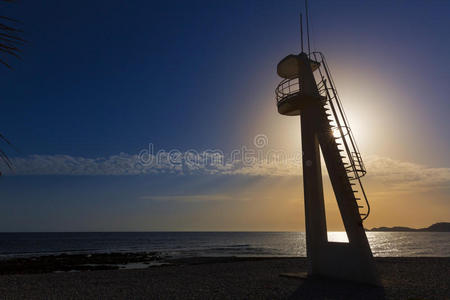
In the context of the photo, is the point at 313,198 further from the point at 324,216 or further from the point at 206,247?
the point at 206,247

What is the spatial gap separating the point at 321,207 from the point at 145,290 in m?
9.00

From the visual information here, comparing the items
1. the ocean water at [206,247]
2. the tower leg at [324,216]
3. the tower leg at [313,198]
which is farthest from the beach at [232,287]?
the ocean water at [206,247]

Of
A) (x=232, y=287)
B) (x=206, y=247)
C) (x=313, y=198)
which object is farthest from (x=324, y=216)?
(x=206, y=247)

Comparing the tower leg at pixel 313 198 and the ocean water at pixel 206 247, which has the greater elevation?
the tower leg at pixel 313 198

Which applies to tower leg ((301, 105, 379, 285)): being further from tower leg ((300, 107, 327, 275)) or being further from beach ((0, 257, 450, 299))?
beach ((0, 257, 450, 299))

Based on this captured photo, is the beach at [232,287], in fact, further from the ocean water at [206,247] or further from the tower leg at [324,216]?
the ocean water at [206,247]

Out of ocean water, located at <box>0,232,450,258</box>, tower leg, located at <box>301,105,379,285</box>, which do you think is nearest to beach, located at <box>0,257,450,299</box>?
tower leg, located at <box>301,105,379,285</box>

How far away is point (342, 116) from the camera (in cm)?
1484

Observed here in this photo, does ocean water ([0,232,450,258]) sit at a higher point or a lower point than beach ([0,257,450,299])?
lower

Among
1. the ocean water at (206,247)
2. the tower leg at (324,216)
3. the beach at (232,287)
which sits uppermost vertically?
the tower leg at (324,216)

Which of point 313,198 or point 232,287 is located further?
point 313,198

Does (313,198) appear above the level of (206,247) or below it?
above

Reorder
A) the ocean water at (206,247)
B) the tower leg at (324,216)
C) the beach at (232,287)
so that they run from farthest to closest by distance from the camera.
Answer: the ocean water at (206,247), the tower leg at (324,216), the beach at (232,287)

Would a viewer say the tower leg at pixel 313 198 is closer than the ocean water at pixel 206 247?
Yes
